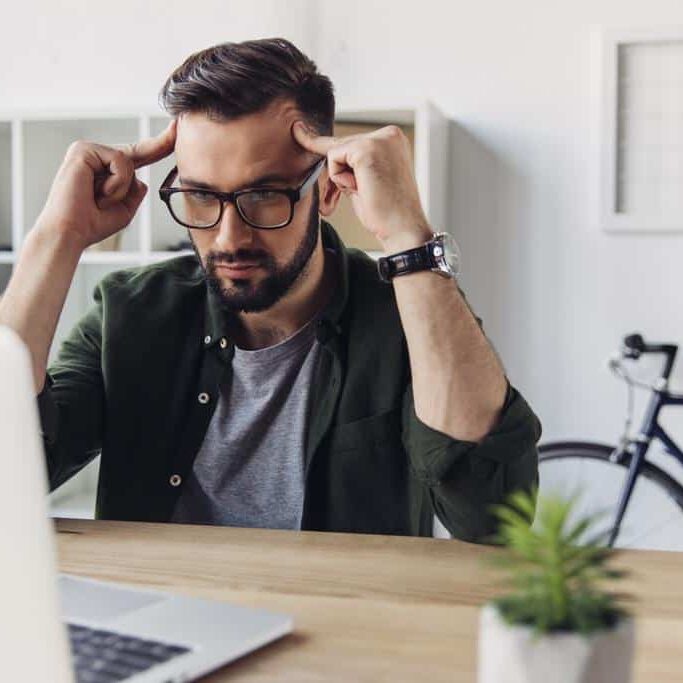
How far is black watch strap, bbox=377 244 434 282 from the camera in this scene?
147cm

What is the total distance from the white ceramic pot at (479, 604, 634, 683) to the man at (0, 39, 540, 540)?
0.86m

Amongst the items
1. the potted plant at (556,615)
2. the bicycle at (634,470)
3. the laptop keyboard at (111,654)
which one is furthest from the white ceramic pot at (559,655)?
the bicycle at (634,470)

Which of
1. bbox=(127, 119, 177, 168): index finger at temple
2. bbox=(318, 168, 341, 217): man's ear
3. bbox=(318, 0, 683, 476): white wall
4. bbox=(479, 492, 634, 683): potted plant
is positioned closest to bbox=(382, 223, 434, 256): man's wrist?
bbox=(318, 168, 341, 217): man's ear

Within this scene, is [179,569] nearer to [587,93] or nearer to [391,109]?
[391,109]

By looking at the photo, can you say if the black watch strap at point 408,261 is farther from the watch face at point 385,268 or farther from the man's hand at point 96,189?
the man's hand at point 96,189

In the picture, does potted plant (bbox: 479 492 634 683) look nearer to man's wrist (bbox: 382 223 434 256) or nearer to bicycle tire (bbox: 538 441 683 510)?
man's wrist (bbox: 382 223 434 256)

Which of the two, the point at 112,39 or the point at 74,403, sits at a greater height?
the point at 112,39

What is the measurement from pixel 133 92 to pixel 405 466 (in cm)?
251

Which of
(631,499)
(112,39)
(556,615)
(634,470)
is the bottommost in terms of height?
(631,499)

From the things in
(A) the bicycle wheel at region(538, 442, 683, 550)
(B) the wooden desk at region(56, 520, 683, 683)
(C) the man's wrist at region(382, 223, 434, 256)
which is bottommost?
(A) the bicycle wheel at region(538, 442, 683, 550)

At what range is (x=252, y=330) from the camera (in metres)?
1.68

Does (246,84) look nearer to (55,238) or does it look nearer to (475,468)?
(55,238)

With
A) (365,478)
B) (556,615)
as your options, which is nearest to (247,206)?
(365,478)

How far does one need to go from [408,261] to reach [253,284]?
225mm
